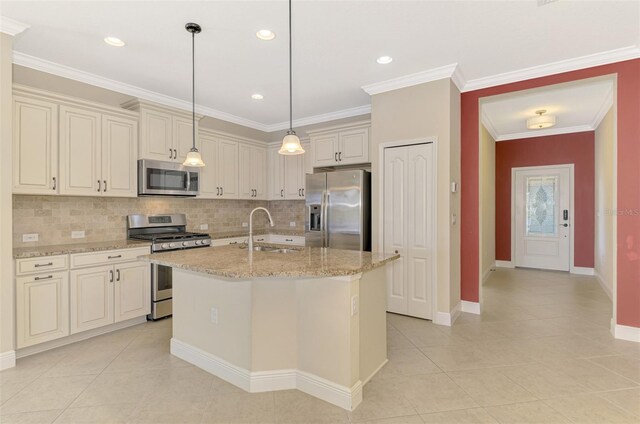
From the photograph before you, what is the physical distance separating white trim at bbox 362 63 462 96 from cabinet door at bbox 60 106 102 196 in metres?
3.06

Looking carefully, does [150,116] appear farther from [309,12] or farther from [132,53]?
[309,12]

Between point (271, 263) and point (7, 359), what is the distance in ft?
7.83

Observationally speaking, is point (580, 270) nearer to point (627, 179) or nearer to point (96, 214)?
point (627, 179)

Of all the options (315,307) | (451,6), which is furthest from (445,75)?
(315,307)

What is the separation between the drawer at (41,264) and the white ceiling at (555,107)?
4.82 meters

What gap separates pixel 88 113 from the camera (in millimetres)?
3510

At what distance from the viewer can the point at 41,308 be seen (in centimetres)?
298

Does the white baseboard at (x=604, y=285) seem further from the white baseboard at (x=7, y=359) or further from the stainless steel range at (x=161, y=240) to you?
the white baseboard at (x=7, y=359)

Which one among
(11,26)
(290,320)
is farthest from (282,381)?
(11,26)

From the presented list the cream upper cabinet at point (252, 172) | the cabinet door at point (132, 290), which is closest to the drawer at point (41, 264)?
the cabinet door at point (132, 290)

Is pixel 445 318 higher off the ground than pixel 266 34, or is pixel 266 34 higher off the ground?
pixel 266 34

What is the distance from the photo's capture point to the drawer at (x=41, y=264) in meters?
2.85

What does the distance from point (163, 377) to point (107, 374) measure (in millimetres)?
471

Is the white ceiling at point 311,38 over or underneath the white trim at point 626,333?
over
